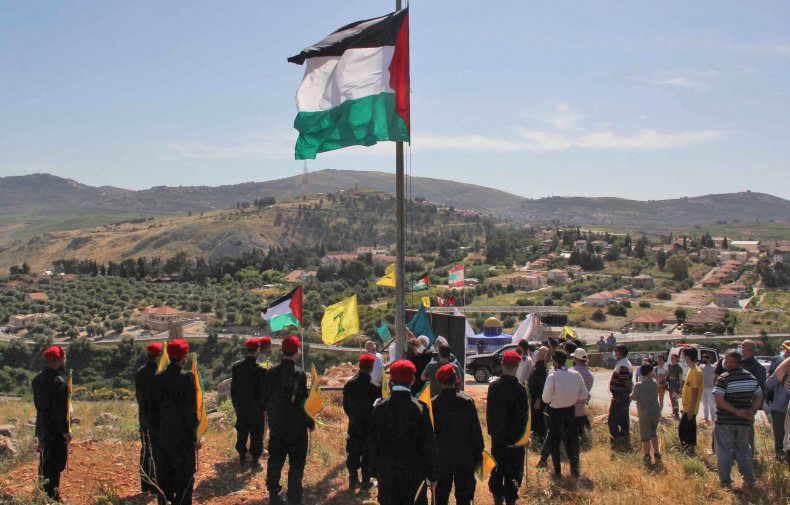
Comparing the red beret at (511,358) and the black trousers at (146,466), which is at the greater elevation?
the red beret at (511,358)

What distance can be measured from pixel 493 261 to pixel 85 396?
10644 cm

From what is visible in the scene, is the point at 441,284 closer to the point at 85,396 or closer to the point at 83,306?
the point at 83,306

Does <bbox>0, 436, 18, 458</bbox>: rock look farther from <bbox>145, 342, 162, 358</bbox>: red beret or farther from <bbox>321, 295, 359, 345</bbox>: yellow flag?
<bbox>321, 295, 359, 345</bbox>: yellow flag

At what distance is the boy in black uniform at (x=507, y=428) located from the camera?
6457mm

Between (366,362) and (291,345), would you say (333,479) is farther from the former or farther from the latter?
(291,345)

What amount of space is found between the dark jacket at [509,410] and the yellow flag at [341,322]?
18.8 ft

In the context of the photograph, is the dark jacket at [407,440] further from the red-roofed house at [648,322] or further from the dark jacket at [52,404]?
the red-roofed house at [648,322]

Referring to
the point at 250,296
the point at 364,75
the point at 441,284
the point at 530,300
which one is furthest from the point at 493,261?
the point at 364,75

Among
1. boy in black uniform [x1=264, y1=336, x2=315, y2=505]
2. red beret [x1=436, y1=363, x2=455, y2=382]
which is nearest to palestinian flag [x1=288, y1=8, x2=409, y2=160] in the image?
boy in black uniform [x1=264, y1=336, x2=315, y2=505]

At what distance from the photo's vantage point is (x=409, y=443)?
5.30m

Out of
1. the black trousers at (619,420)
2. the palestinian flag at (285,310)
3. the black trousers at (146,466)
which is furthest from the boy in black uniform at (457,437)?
the palestinian flag at (285,310)

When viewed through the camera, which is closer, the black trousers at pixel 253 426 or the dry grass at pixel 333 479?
the dry grass at pixel 333 479

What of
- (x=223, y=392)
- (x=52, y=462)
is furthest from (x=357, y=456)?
(x=223, y=392)

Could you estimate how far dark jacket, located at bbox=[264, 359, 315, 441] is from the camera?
6.51 meters
